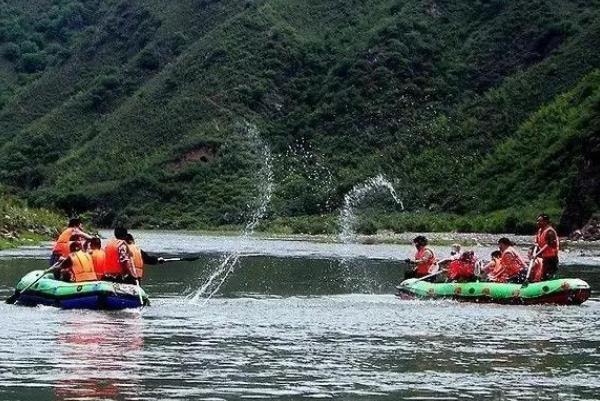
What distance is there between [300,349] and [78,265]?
1088cm

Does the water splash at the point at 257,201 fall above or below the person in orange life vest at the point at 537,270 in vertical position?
above

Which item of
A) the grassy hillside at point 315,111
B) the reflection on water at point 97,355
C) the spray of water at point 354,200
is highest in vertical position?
the grassy hillside at point 315,111

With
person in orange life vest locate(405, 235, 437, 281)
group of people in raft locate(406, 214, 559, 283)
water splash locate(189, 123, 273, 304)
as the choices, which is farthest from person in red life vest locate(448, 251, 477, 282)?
water splash locate(189, 123, 273, 304)

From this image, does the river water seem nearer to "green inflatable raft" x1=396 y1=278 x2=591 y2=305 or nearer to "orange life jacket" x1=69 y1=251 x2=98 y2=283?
"green inflatable raft" x1=396 y1=278 x2=591 y2=305

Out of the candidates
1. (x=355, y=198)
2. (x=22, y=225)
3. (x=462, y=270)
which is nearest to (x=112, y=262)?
(x=462, y=270)

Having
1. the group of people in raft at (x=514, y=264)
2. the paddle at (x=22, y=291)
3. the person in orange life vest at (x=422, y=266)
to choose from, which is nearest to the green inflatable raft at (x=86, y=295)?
the paddle at (x=22, y=291)

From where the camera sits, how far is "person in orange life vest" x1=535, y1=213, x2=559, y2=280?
3731cm

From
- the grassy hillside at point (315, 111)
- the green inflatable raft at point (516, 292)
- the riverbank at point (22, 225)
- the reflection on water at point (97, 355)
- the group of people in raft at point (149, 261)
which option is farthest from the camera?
the grassy hillside at point (315, 111)

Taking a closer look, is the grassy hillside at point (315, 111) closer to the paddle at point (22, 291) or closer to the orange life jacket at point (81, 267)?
the orange life jacket at point (81, 267)

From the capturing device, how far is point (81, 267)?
3459cm

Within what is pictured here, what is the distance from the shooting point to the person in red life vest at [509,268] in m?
38.1

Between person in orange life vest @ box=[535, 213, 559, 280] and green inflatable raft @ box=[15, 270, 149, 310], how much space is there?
10804 millimetres

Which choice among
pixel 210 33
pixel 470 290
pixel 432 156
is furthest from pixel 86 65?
pixel 470 290

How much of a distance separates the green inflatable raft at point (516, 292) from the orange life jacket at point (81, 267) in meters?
9.25
